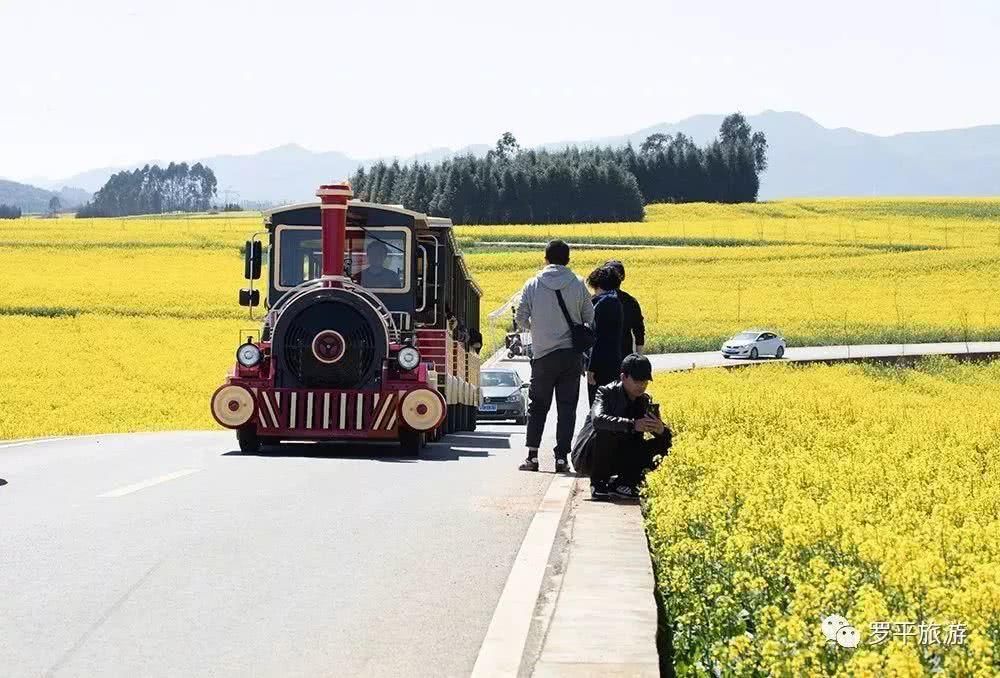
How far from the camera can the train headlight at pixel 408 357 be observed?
1720 centimetres

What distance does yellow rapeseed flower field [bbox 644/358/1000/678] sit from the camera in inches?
218

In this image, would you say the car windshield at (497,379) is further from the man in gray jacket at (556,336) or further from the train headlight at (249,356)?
the man in gray jacket at (556,336)

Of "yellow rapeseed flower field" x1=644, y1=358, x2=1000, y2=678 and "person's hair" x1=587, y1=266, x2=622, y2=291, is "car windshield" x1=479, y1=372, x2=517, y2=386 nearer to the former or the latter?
"yellow rapeseed flower field" x1=644, y1=358, x2=1000, y2=678

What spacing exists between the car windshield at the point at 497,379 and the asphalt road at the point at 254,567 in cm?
2075

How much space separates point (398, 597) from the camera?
778cm

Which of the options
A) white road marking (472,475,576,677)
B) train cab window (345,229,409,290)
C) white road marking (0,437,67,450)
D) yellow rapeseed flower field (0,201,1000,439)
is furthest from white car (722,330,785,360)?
white road marking (472,475,576,677)

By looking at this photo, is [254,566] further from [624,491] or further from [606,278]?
[606,278]

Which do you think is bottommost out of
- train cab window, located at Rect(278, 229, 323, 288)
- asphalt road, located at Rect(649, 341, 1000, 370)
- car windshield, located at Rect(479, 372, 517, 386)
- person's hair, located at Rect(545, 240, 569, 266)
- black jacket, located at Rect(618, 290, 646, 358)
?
asphalt road, located at Rect(649, 341, 1000, 370)

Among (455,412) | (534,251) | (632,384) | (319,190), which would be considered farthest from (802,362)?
(534,251)

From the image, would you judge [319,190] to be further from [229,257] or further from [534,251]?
[534,251]

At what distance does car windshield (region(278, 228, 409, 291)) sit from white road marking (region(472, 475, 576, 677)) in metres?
8.07

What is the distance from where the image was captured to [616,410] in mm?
11383

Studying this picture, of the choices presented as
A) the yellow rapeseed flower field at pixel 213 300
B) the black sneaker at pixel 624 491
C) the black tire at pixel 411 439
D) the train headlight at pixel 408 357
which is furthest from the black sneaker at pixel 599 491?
the yellow rapeseed flower field at pixel 213 300

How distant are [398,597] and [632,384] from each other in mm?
3821
